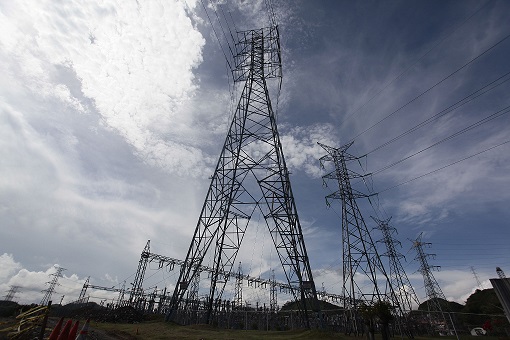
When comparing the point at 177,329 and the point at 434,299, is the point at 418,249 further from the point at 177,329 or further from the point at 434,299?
the point at 177,329

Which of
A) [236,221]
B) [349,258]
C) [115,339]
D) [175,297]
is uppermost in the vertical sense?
[236,221]

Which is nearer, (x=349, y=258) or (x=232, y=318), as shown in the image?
(x=349, y=258)

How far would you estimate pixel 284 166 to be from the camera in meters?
22.0

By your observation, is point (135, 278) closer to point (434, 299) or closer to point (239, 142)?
point (239, 142)

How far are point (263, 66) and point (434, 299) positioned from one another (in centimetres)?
4750

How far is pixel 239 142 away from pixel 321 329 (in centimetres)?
1422

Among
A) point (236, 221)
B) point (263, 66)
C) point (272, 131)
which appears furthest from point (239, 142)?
point (263, 66)

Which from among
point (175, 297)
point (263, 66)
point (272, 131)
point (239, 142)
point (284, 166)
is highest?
point (263, 66)

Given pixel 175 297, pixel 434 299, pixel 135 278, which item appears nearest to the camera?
pixel 175 297

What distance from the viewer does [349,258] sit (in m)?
24.7

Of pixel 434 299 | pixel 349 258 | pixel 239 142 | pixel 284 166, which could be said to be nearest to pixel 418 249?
pixel 434 299

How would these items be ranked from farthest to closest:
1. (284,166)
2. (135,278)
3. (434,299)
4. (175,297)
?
(434,299), (135,278), (284,166), (175,297)

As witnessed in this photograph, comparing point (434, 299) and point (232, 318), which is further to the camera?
point (434, 299)

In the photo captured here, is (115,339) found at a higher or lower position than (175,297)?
lower
